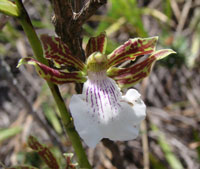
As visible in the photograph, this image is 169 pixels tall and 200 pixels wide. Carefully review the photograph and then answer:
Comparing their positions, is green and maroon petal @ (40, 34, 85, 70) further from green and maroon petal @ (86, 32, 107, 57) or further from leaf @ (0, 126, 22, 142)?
leaf @ (0, 126, 22, 142)

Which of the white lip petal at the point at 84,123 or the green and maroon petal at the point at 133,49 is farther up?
the green and maroon petal at the point at 133,49

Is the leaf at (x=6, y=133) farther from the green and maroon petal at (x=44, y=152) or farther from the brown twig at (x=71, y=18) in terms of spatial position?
the brown twig at (x=71, y=18)

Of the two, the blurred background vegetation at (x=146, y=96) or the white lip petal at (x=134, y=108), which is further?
the blurred background vegetation at (x=146, y=96)

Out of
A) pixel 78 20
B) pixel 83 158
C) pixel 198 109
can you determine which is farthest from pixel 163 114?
pixel 78 20

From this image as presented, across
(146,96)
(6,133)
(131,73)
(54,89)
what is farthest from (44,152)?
(146,96)

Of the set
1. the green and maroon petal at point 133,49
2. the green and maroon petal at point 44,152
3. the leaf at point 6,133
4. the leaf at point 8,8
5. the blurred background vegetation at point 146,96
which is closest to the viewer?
the leaf at point 8,8

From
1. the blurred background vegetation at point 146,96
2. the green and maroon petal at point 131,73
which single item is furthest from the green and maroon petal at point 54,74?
the blurred background vegetation at point 146,96
